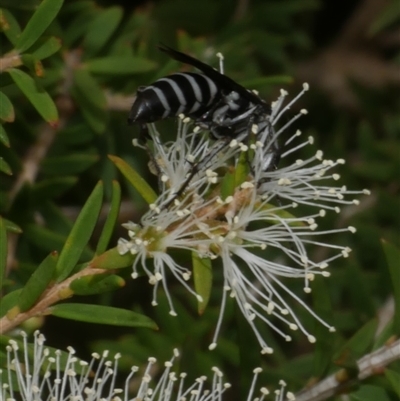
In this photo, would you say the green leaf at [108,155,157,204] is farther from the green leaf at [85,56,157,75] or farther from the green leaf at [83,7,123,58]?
the green leaf at [83,7,123,58]

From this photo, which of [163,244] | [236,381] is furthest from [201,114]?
[236,381]

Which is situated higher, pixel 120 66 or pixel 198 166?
pixel 120 66

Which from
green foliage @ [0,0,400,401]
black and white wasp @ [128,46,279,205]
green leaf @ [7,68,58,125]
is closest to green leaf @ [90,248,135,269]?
green foliage @ [0,0,400,401]

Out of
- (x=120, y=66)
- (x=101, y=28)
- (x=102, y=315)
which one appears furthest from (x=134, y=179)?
(x=101, y=28)

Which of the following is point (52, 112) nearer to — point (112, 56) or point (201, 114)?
point (201, 114)

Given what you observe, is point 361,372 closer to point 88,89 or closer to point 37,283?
point 37,283

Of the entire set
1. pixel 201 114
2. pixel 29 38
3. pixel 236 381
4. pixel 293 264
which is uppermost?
pixel 29 38

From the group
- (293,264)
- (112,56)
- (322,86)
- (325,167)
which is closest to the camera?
(325,167)
